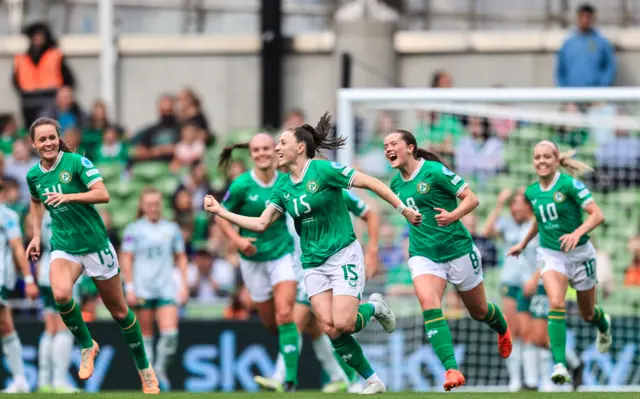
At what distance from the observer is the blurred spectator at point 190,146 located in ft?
60.7

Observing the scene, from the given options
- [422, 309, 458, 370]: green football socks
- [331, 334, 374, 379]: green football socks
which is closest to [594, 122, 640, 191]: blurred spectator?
[422, 309, 458, 370]: green football socks

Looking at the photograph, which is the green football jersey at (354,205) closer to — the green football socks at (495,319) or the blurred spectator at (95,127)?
the green football socks at (495,319)

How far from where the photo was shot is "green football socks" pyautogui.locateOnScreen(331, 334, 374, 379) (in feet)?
35.5

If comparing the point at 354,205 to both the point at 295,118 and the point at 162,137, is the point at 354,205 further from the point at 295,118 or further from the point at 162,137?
the point at 162,137

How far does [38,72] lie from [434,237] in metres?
9.69

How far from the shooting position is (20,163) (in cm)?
1808

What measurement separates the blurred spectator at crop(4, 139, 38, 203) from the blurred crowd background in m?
0.02

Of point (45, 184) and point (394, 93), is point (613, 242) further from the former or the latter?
point (45, 184)

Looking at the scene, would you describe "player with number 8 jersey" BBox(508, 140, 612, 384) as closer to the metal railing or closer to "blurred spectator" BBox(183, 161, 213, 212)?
"blurred spectator" BBox(183, 161, 213, 212)

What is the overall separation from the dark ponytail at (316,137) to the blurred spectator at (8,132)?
891cm

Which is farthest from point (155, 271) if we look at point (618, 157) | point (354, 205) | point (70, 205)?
point (618, 157)

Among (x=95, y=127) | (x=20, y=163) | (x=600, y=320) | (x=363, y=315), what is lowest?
(x=600, y=320)

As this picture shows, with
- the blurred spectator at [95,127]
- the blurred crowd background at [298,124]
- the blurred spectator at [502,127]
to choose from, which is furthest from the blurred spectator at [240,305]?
the blurred spectator at [502,127]

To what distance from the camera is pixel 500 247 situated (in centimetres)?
1670
